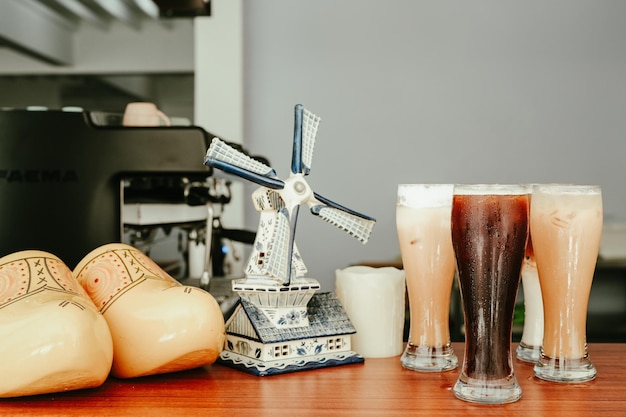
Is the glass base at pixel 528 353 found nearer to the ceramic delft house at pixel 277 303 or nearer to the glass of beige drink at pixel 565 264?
the glass of beige drink at pixel 565 264

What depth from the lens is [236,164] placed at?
39.5 inches

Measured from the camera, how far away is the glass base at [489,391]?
2.66 ft

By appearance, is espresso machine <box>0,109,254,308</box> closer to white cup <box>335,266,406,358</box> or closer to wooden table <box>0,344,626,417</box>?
white cup <box>335,266,406,358</box>

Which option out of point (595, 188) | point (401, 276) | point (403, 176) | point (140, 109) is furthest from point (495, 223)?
point (403, 176)

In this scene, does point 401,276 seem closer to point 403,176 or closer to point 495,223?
point 495,223

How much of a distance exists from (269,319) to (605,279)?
268 cm

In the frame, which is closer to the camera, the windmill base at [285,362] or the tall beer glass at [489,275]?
the tall beer glass at [489,275]

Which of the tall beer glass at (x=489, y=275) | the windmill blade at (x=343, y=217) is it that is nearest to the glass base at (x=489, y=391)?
the tall beer glass at (x=489, y=275)

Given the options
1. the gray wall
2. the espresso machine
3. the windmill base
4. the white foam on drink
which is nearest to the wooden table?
the windmill base

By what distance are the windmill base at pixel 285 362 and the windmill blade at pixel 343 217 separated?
0.20 metres

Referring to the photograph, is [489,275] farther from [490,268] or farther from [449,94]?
[449,94]

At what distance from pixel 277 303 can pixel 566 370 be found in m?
0.39

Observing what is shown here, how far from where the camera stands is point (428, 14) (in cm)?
324

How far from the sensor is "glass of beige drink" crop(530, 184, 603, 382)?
0.90m
